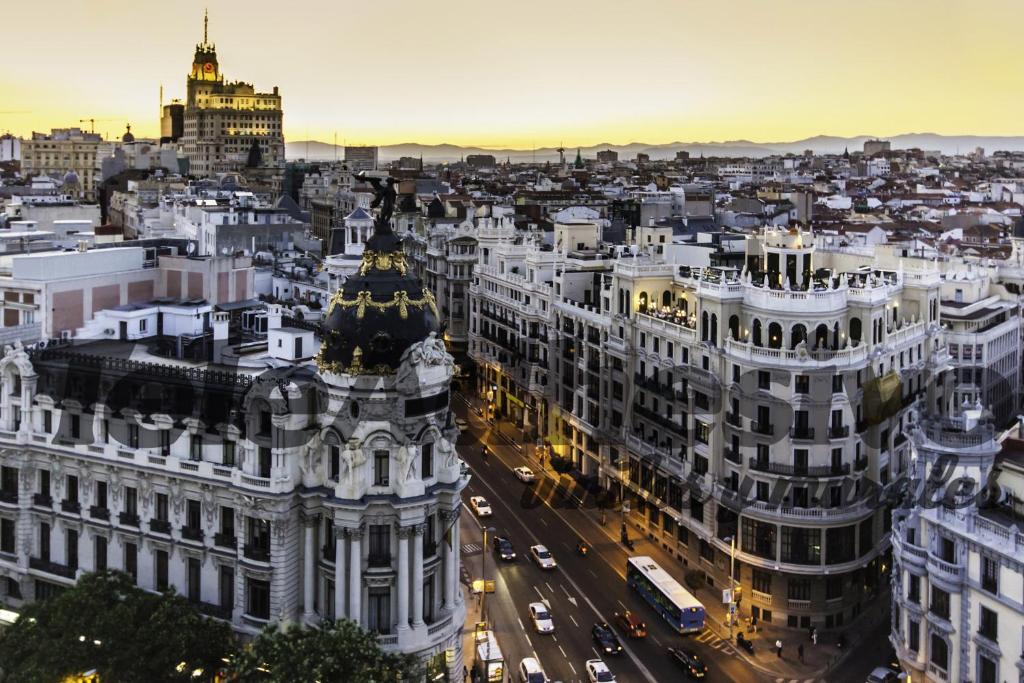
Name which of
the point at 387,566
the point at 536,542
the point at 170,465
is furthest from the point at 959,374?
the point at 170,465

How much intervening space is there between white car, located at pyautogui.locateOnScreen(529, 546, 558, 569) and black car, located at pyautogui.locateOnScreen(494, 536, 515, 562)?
1821 mm

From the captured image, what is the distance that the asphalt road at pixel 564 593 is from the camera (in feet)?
252

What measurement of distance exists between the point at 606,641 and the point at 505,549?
1825cm

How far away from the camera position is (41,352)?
73250mm

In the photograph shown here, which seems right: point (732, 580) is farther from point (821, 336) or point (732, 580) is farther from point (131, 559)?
point (131, 559)

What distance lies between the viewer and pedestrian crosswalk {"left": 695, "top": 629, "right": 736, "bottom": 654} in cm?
7988

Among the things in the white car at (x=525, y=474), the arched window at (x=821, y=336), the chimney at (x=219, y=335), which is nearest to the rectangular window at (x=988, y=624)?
the arched window at (x=821, y=336)

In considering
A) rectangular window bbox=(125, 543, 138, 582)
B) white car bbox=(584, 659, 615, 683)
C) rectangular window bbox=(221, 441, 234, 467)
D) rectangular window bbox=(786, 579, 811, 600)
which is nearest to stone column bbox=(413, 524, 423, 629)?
rectangular window bbox=(221, 441, 234, 467)

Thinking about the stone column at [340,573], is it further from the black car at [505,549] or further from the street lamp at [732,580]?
the street lamp at [732,580]

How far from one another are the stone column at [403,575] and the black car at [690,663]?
2230 centimetres

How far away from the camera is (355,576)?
62938 millimetres

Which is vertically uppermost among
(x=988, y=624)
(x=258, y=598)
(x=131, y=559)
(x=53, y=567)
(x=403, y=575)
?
(x=403, y=575)

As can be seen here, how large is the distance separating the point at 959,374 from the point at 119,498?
81107 millimetres

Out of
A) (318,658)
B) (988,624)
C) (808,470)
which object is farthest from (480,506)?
(988,624)
